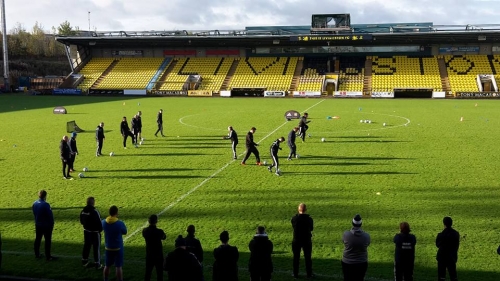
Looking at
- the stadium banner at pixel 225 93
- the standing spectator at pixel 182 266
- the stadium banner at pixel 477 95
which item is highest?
the stadium banner at pixel 225 93

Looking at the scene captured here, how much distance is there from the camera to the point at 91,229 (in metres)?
9.81

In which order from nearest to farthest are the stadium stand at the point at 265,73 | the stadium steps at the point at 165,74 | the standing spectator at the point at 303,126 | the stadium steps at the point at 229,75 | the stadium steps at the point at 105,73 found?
the standing spectator at the point at 303,126 < the stadium stand at the point at 265,73 < the stadium steps at the point at 229,75 < the stadium steps at the point at 165,74 < the stadium steps at the point at 105,73

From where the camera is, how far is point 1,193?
15.9 metres

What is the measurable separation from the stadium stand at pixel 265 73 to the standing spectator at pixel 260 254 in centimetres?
6004

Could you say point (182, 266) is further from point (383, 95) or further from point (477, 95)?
point (477, 95)

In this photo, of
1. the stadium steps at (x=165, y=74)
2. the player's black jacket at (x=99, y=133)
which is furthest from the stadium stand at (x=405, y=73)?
the player's black jacket at (x=99, y=133)

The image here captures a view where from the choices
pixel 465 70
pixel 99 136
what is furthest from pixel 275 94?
pixel 99 136

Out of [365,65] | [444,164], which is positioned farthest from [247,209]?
[365,65]

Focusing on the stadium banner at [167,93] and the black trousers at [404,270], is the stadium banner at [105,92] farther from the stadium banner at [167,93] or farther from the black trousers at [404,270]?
the black trousers at [404,270]

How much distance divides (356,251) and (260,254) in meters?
1.69

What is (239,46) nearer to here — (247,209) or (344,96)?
(344,96)

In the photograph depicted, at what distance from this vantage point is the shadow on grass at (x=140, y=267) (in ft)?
30.9

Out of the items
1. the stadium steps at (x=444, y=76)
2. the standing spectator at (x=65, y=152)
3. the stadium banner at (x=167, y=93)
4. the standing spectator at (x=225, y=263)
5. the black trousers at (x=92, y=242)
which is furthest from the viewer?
the stadium banner at (x=167, y=93)

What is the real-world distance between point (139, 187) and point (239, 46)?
63.0m
